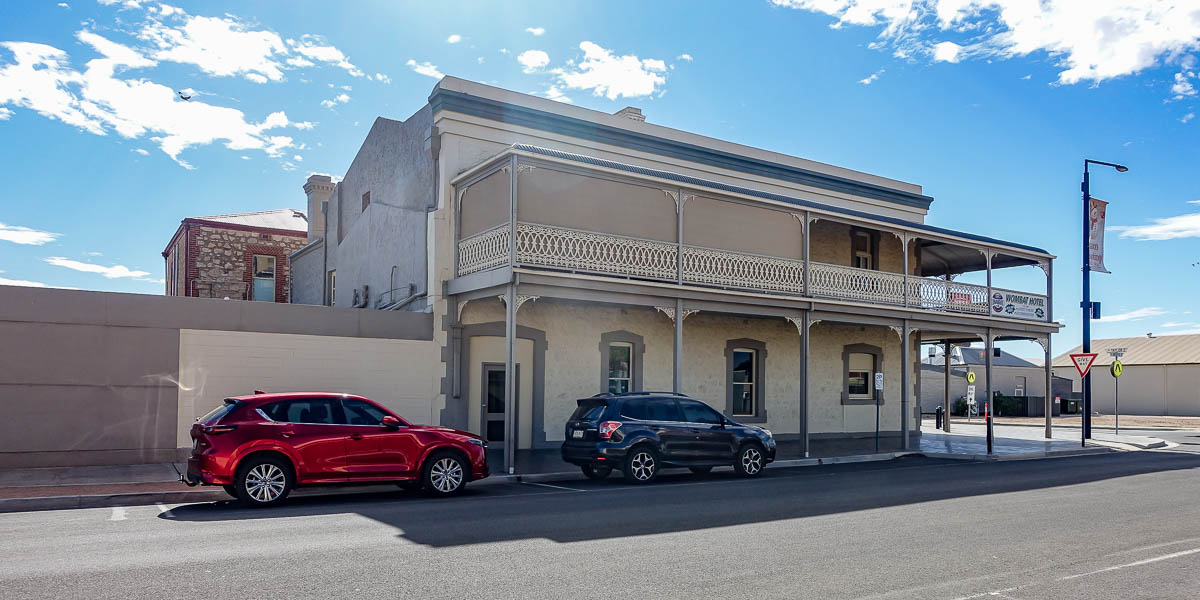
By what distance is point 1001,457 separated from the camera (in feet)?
65.0

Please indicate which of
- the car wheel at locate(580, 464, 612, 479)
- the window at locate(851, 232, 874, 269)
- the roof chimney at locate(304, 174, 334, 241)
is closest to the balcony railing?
the window at locate(851, 232, 874, 269)

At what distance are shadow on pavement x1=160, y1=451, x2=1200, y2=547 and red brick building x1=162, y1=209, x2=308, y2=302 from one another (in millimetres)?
20636

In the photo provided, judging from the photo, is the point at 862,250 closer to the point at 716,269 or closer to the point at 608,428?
the point at 716,269

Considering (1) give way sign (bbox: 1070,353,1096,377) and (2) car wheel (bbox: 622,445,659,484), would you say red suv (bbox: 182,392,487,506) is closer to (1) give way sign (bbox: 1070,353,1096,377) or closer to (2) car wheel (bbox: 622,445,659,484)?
(2) car wheel (bbox: 622,445,659,484)

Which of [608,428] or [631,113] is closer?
[608,428]

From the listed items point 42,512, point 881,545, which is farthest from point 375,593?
point 42,512

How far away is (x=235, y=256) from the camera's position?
103ft

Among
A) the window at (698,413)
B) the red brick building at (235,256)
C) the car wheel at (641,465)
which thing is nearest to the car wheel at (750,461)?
the window at (698,413)

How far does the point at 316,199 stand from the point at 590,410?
57.4ft

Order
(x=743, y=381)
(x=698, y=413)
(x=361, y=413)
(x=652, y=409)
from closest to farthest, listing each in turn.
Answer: (x=361, y=413) < (x=652, y=409) < (x=698, y=413) < (x=743, y=381)

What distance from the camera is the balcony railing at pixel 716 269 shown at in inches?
654

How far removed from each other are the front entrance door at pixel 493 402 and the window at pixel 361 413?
21.7ft

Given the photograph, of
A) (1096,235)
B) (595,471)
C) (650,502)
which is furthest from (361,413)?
(1096,235)

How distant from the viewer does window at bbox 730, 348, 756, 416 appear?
22.9 meters
